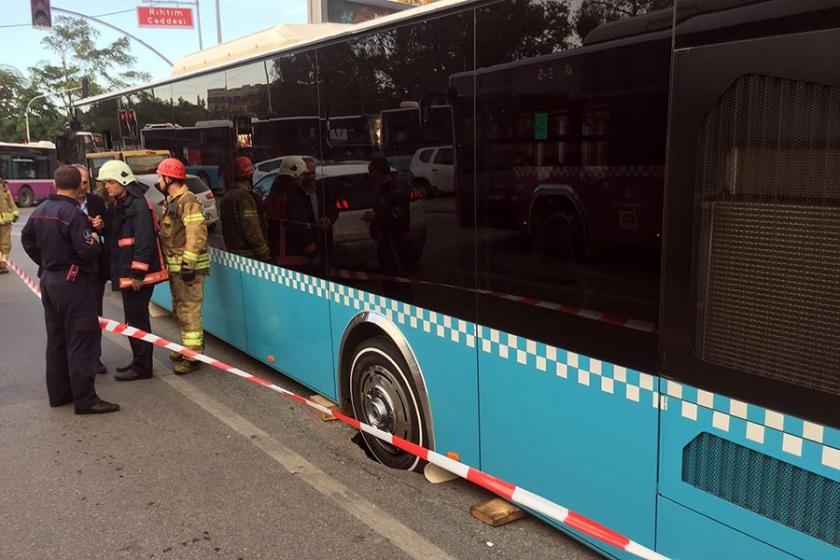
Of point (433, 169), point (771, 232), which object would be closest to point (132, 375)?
point (433, 169)

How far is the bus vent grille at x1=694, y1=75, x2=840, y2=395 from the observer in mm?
1948

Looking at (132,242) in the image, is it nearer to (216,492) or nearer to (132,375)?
(132,375)

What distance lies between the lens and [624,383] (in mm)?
2580

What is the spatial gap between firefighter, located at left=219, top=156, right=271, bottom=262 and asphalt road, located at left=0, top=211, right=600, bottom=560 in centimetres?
123

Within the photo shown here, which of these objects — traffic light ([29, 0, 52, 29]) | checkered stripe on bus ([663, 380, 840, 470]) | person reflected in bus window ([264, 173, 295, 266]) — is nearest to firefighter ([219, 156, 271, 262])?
person reflected in bus window ([264, 173, 295, 266])

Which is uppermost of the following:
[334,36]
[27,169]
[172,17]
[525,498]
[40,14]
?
[172,17]

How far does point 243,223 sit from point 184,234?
0.85 metres

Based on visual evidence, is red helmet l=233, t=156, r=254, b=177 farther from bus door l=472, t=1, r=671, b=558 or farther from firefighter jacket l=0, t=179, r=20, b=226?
firefighter jacket l=0, t=179, r=20, b=226

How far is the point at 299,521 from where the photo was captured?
3.56 meters

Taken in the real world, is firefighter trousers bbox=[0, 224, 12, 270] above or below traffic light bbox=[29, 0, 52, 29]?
below

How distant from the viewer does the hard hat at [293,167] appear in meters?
4.74

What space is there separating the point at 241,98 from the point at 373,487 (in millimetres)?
3335

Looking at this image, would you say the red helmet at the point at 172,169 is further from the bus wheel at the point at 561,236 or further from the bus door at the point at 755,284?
the bus door at the point at 755,284

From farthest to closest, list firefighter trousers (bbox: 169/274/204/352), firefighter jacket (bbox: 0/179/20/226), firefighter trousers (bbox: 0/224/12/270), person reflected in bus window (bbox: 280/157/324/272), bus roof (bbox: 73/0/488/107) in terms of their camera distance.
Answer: firefighter trousers (bbox: 0/224/12/270) < firefighter jacket (bbox: 0/179/20/226) < firefighter trousers (bbox: 169/274/204/352) < person reflected in bus window (bbox: 280/157/324/272) < bus roof (bbox: 73/0/488/107)
